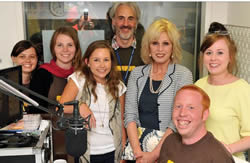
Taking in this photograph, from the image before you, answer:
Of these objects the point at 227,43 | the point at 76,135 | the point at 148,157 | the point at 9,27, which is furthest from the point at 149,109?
the point at 9,27

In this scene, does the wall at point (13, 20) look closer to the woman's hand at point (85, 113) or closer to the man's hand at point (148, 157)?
the woman's hand at point (85, 113)

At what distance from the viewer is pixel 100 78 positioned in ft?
7.36

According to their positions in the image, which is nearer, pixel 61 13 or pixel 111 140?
pixel 111 140

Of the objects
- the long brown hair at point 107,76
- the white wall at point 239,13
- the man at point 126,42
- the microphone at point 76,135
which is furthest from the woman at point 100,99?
the white wall at point 239,13

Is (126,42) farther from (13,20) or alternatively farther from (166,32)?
(13,20)

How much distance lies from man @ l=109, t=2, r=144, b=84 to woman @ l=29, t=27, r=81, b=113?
1.24ft

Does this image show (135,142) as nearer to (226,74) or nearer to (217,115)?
(217,115)

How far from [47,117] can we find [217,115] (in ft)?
3.49

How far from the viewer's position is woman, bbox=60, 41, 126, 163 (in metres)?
2.14

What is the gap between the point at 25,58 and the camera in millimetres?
2693

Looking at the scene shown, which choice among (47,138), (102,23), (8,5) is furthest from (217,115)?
(8,5)

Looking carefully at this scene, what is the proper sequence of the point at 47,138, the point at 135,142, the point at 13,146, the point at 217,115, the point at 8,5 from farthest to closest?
the point at 8,5 < the point at 135,142 < the point at 217,115 < the point at 47,138 < the point at 13,146

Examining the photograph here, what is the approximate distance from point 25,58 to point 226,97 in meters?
1.73

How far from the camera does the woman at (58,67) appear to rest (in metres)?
2.40
